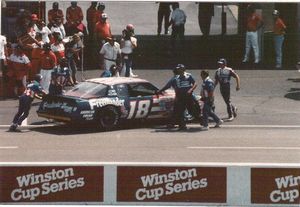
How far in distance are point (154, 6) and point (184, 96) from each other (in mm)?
2099

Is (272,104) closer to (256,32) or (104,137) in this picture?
(256,32)

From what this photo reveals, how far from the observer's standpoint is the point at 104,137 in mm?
15891

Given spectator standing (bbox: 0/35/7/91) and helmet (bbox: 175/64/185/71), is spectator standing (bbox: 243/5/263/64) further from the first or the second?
spectator standing (bbox: 0/35/7/91)

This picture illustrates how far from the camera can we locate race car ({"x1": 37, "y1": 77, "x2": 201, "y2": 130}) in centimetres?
1666

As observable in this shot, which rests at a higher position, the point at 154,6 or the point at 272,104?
the point at 154,6

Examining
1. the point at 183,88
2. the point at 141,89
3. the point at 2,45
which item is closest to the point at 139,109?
the point at 141,89

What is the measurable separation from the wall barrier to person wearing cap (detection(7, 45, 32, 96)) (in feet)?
23.2

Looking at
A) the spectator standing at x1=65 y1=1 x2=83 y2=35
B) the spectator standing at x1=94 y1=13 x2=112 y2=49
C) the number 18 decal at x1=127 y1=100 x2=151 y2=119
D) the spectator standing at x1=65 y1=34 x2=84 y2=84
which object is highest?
the spectator standing at x1=65 y1=1 x2=83 y2=35

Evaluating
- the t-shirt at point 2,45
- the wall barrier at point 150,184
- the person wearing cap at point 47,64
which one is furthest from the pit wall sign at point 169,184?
the t-shirt at point 2,45

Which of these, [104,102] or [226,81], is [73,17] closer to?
[104,102]

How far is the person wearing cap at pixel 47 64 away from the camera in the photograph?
1741 centimetres

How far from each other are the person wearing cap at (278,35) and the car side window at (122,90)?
317cm

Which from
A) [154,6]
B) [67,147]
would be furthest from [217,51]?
[67,147]

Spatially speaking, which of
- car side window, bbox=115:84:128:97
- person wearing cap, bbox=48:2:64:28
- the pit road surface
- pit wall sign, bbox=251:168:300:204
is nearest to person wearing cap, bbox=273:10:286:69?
the pit road surface
